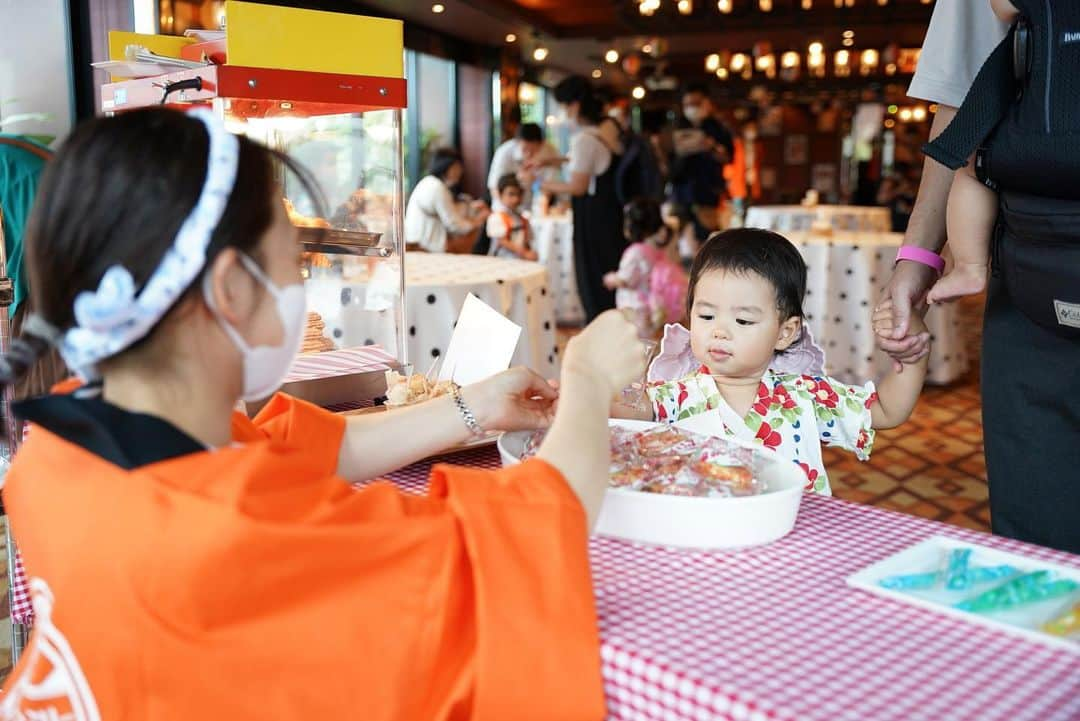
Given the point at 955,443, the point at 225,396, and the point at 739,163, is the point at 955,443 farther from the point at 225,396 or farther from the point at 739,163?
the point at 739,163

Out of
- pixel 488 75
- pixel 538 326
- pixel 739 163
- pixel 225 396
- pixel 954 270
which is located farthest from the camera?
pixel 739 163

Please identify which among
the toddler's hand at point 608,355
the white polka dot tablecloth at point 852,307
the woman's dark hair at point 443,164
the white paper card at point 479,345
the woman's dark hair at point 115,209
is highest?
the woman's dark hair at point 443,164

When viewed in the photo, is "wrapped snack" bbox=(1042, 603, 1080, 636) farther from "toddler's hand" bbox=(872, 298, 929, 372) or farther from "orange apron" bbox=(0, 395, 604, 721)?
"toddler's hand" bbox=(872, 298, 929, 372)

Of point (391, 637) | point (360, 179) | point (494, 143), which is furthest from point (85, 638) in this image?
point (494, 143)

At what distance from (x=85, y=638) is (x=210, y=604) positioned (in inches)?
7.1

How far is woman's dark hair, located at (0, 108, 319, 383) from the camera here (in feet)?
3.08

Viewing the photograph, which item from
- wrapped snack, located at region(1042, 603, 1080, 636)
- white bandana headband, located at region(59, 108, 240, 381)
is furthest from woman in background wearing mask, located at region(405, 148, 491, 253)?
wrapped snack, located at region(1042, 603, 1080, 636)

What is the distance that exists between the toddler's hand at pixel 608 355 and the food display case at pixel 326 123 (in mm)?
786

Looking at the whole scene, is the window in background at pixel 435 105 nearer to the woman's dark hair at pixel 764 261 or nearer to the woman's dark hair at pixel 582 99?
the woman's dark hair at pixel 582 99

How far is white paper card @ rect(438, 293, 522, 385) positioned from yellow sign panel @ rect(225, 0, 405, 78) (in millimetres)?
725

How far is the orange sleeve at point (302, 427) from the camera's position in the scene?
1.33 metres

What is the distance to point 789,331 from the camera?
6.43 feet

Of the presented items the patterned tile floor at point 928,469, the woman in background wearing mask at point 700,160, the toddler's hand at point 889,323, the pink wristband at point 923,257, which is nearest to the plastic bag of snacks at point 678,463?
the toddler's hand at point 889,323

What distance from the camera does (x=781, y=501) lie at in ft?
4.02
